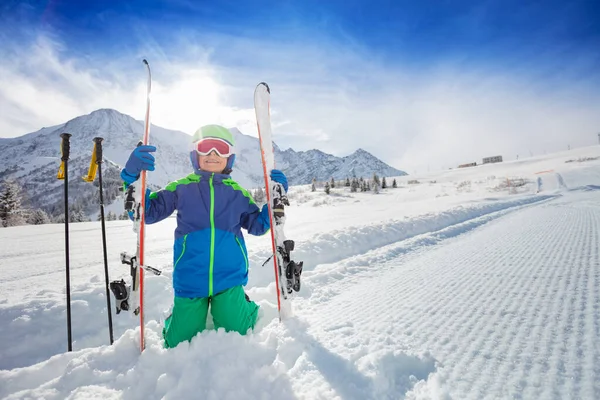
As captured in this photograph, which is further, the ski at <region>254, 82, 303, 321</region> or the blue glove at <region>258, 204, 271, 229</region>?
the blue glove at <region>258, 204, 271, 229</region>

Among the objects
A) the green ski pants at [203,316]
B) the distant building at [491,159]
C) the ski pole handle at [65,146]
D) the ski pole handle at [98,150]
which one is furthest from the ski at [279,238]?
the distant building at [491,159]

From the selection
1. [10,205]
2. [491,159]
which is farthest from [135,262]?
[491,159]

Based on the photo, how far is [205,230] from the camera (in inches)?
102

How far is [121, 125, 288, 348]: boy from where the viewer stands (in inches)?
98.2

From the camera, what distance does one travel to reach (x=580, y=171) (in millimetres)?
32406

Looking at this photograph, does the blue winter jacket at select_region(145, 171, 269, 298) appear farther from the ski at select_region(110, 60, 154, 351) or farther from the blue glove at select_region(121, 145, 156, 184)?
the blue glove at select_region(121, 145, 156, 184)

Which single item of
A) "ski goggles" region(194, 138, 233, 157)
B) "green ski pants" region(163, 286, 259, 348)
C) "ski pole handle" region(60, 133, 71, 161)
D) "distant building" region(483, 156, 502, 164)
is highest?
"distant building" region(483, 156, 502, 164)

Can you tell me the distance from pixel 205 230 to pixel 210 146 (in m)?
0.90

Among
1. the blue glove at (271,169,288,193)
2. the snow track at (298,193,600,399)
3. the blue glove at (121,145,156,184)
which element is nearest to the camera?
the snow track at (298,193,600,399)

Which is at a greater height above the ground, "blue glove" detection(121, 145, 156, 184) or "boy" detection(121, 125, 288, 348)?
"blue glove" detection(121, 145, 156, 184)

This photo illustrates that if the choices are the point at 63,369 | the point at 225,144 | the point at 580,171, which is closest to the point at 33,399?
the point at 63,369

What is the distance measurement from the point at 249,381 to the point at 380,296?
1.96 m

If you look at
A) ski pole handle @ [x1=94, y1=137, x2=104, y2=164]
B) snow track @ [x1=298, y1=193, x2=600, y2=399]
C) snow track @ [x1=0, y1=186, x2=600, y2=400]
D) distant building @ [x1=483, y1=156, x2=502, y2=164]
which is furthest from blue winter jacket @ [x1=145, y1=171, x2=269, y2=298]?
distant building @ [x1=483, y1=156, x2=502, y2=164]

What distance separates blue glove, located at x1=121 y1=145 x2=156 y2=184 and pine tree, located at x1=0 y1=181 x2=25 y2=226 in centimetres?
3145
